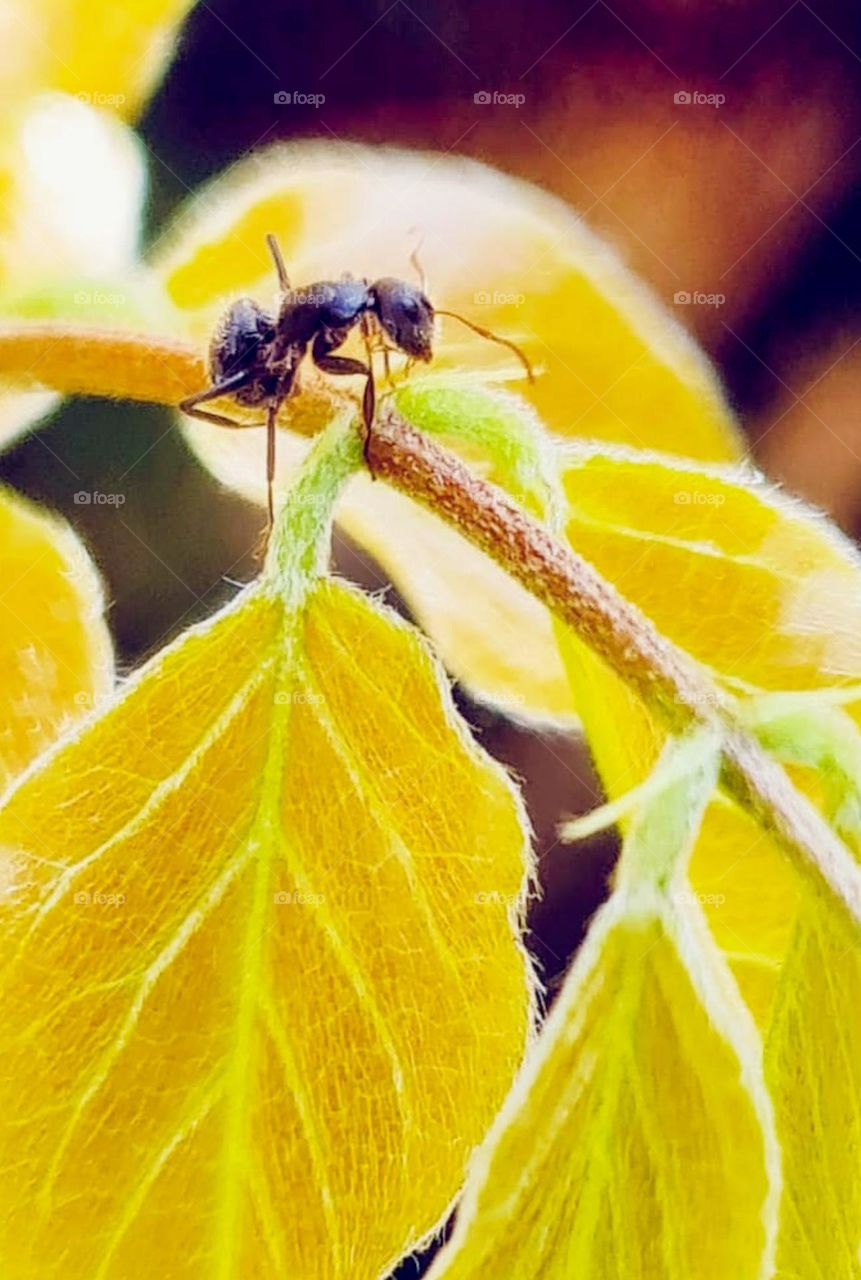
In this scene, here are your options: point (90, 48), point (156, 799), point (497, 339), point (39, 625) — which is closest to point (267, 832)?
point (156, 799)

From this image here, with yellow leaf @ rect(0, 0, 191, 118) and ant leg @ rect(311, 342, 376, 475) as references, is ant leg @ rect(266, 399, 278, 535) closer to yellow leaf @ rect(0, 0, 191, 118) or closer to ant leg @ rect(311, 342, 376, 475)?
ant leg @ rect(311, 342, 376, 475)

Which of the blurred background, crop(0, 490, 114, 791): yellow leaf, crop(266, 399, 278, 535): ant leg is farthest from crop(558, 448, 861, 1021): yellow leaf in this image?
crop(0, 490, 114, 791): yellow leaf

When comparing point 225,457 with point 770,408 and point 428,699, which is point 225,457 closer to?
point 428,699

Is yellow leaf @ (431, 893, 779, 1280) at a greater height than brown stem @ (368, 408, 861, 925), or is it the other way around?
brown stem @ (368, 408, 861, 925)

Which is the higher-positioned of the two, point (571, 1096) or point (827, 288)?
point (827, 288)

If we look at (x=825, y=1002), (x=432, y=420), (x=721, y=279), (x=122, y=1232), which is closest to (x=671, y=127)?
(x=721, y=279)
